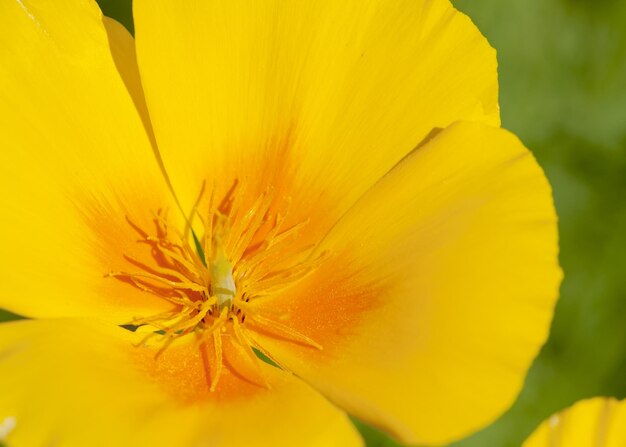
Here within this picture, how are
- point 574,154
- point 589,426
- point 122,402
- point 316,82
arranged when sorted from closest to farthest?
1. point 122,402
2. point 589,426
3. point 316,82
4. point 574,154

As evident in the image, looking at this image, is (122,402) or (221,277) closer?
(122,402)

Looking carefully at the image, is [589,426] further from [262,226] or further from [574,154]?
[574,154]

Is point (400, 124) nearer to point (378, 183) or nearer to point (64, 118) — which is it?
point (378, 183)

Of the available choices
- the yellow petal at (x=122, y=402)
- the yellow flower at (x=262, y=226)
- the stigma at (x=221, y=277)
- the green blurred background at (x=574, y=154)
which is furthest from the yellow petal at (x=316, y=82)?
the green blurred background at (x=574, y=154)

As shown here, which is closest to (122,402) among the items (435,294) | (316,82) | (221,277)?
(221,277)

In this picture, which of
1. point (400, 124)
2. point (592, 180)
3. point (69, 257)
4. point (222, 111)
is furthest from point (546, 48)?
point (69, 257)

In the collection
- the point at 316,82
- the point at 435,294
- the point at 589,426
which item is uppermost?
the point at 316,82
